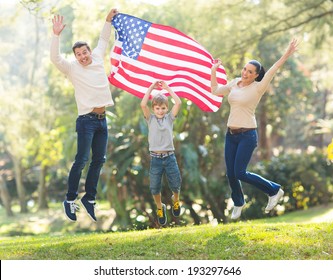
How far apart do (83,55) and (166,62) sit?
4.28 ft

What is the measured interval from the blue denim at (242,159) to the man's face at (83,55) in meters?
1.84

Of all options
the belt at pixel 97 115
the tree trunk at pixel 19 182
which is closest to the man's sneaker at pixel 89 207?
the belt at pixel 97 115

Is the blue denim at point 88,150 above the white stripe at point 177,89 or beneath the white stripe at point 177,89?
beneath

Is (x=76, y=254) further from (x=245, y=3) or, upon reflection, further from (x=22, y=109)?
(x=22, y=109)

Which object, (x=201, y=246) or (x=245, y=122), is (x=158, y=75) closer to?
(x=245, y=122)

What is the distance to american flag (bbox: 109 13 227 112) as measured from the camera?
25.0 feet

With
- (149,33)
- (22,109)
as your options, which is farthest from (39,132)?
(149,33)

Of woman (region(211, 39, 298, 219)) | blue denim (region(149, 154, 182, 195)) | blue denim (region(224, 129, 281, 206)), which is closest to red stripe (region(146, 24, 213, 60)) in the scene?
woman (region(211, 39, 298, 219))

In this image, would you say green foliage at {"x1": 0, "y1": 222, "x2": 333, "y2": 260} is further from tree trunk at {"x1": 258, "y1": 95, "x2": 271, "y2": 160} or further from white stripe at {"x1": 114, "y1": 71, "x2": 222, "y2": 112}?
tree trunk at {"x1": 258, "y1": 95, "x2": 271, "y2": 160}

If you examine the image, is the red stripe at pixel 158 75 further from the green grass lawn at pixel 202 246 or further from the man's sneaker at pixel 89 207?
the green grass lawn at pixel 202 246

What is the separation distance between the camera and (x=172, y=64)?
302 inches

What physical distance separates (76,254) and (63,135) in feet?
32.6

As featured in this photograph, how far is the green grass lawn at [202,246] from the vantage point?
5.90 meters
